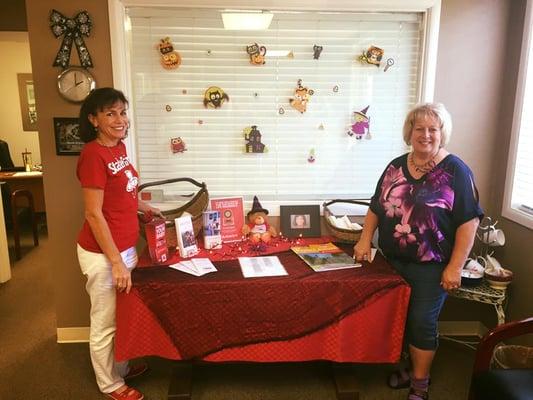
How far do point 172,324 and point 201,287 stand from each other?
233 millimetres

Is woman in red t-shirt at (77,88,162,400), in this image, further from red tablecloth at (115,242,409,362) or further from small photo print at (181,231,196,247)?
small photo print at (181,231,196,247)

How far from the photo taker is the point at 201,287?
1.93m

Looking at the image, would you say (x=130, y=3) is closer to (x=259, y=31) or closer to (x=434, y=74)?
(x=259, y=31)

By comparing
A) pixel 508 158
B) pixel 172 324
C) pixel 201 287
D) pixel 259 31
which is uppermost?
pixel 259 31

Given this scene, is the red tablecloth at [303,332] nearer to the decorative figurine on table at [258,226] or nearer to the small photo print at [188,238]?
the small photo print at [188,238]

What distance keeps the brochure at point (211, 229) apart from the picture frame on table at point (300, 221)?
1.40 ft

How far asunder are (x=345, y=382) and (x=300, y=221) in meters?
0.93

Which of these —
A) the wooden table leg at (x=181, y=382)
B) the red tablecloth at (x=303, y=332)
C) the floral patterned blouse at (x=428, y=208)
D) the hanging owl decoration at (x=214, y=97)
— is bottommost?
the wooden table leg at (x=181, y=382)

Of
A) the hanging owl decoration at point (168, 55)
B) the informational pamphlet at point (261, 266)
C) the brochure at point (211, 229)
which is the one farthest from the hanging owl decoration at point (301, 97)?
the informational pamphlet at point (261, 266)

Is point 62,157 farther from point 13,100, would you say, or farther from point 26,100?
point 13,100

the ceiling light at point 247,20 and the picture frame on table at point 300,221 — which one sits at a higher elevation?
the ceiling light at point 247,20

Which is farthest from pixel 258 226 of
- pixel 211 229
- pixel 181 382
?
pixel 181 382

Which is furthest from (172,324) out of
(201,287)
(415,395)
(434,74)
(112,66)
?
(434,74)

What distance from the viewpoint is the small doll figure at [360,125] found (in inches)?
103
